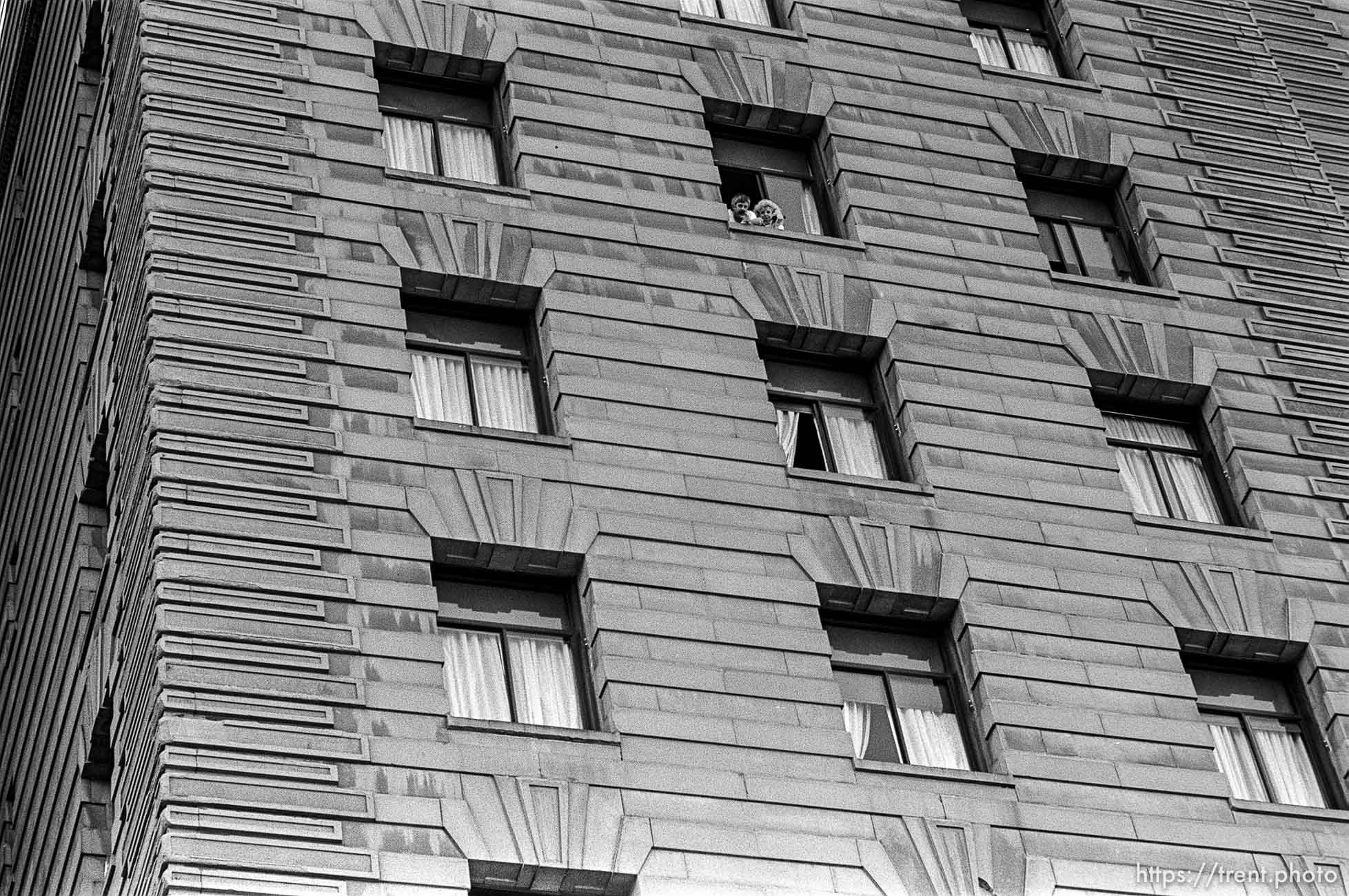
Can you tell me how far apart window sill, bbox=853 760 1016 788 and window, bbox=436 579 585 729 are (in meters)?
3.52

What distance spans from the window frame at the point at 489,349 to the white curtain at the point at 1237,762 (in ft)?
32.1

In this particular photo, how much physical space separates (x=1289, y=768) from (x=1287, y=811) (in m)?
1.38

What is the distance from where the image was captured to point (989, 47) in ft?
132

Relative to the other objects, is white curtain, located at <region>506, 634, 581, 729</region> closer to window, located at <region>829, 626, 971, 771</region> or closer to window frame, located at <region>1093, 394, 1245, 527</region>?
window, located at <region>829, 626, 971, 771</region>

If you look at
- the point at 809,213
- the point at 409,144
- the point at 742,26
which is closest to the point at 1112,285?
the point at 809,213

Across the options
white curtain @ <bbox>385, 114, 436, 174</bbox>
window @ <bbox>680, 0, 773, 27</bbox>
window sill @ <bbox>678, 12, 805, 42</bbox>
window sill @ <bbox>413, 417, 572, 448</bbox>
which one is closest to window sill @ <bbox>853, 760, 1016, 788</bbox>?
window sill @ <bbox>413, 417, 572, 448</bbox>

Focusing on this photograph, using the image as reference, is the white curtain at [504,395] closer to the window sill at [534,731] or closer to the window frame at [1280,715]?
the window sill at [534,731]

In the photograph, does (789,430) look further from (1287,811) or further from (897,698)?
(1287,811)

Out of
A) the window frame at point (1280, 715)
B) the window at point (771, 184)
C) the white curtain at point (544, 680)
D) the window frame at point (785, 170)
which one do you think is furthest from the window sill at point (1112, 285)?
the white curtain at point (544, 680)

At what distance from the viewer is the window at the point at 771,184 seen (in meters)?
35.8

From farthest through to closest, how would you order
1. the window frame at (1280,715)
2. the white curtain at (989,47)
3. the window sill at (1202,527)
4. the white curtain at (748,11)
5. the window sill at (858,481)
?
the white curtain at (989,47) < the white curtain at (748,11) < the window sill at (1202,527) < the window sill at (858,481) < the window frame at (1280,715)

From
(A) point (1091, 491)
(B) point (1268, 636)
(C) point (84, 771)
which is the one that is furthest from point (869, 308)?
(C) point (84, 771)

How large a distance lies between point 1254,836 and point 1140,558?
14.3ft

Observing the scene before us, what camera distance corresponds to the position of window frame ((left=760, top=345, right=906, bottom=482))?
109ft
